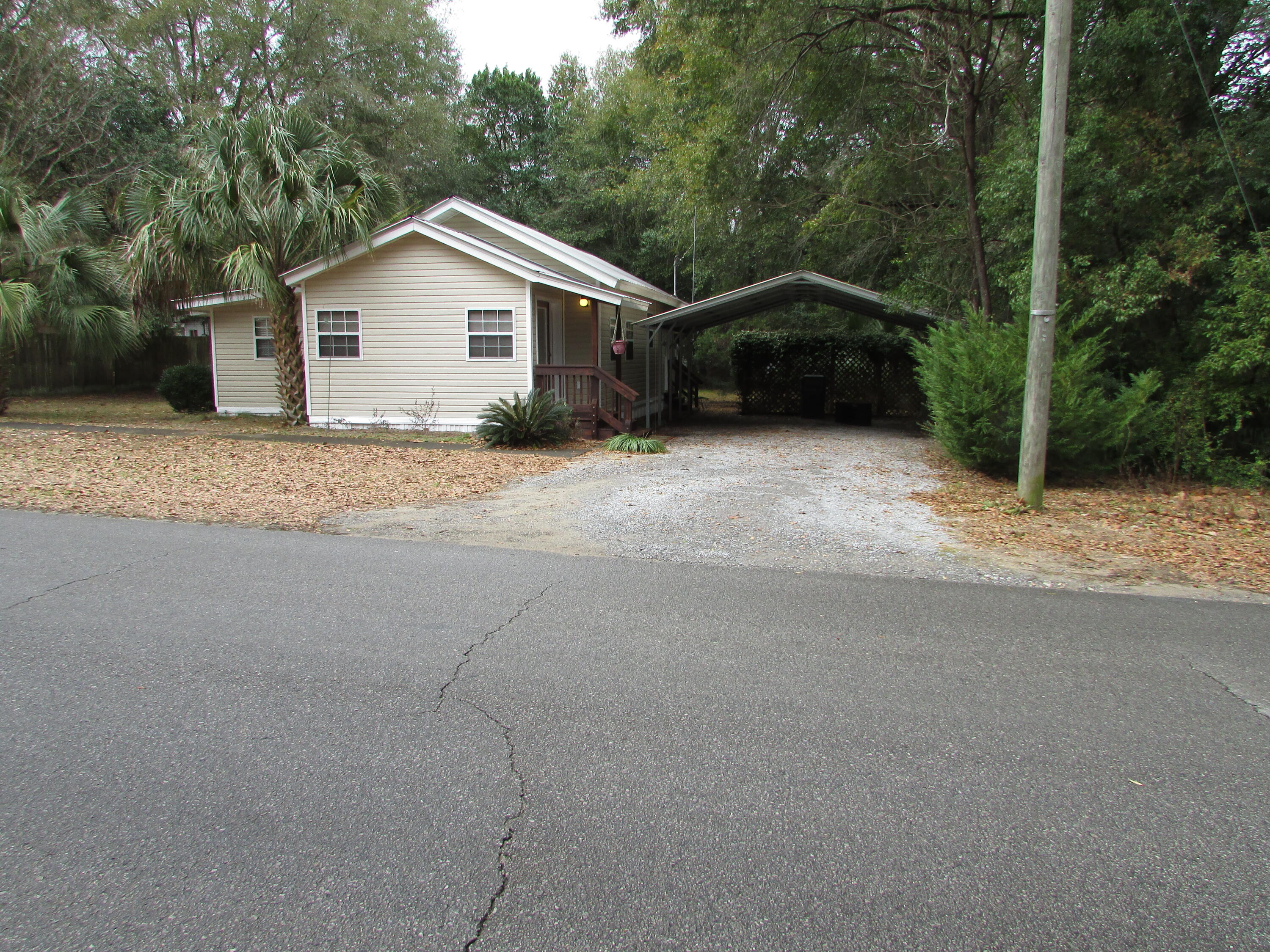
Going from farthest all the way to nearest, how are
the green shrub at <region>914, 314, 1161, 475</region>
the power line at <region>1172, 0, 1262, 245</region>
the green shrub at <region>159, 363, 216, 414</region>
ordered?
the green shrub at <region>159, 363, 216, 414</region> → the power line at <region>1172, 0, 1262, 245</region> → the green shrub at <region>914, 314, 1161, 475</region>

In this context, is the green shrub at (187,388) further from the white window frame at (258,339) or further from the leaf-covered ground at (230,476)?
the leaf-covered ground at (230,476)

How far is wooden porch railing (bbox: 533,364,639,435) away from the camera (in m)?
14.4

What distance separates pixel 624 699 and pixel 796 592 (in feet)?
7.08

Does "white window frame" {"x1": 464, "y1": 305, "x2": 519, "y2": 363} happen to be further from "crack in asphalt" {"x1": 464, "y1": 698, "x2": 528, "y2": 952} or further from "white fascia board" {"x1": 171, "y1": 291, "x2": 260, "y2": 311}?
"crack in asphalt" {"x1": 464, "y1": 698, "x2": 528, "y2": 952}

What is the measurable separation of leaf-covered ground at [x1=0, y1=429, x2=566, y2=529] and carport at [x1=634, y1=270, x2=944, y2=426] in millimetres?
5197

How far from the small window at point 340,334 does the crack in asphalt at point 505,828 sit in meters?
13.2

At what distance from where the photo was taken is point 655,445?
43.3 feet

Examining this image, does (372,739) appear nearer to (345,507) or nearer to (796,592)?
(796,592)

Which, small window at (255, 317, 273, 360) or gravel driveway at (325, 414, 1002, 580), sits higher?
small window at (255, 317, 273, 360)

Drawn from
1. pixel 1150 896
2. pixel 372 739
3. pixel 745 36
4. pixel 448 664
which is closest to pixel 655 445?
pixel 745 36

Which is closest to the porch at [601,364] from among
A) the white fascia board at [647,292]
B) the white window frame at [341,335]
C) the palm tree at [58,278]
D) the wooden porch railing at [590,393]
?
the wooden porch railing at [590,393]

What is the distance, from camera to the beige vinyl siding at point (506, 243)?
54.7 feet

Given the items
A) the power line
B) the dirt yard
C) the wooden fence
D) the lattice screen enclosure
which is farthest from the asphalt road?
the wooden fence

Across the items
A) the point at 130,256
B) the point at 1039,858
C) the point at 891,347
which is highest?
the point at 130,256
